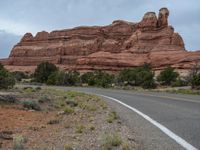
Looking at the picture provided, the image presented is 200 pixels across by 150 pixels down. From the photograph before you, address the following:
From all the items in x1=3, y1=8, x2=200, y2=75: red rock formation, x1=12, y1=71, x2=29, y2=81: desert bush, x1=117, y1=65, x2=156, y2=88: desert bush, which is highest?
x1=3, y1=8, x2=200, y2=75: red rock formation

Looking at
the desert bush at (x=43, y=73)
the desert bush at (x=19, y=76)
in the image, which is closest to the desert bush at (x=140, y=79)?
the desert bush at (x=43, y=73)

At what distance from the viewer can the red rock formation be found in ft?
438

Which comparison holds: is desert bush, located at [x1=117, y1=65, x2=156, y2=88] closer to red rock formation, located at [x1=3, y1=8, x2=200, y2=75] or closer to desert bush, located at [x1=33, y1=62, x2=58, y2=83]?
desert bush, located at [x1=33, y1=62, x2=58, y2=83]

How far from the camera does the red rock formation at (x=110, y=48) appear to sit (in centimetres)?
13362

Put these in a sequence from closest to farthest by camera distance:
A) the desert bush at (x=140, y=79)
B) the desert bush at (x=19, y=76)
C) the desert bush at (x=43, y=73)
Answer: the desert bush at (x=140, y=79) → the desert bush at (x=43, y=73) → the desert bush at (x=19, y=76)

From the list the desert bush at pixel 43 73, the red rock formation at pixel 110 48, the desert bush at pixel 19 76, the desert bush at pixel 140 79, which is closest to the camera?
the desert bush at pixel 140 79

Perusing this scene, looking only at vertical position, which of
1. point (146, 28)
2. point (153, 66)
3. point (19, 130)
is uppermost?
point (146, 28)

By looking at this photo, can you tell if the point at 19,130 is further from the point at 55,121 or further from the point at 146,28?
the point at 146,28

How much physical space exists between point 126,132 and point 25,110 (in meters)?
11.9

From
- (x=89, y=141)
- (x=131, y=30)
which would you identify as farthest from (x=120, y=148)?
(x=131, y=30)

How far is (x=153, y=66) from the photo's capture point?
12962cm

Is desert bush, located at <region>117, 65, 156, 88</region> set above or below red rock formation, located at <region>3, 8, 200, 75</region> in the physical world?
below

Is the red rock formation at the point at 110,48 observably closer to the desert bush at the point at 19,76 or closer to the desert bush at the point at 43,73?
the desert bush at the point at 19,76

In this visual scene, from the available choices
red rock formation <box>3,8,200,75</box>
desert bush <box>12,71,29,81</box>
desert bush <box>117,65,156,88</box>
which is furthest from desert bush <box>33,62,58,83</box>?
red rock formation <box>3,8,200,75</box>
